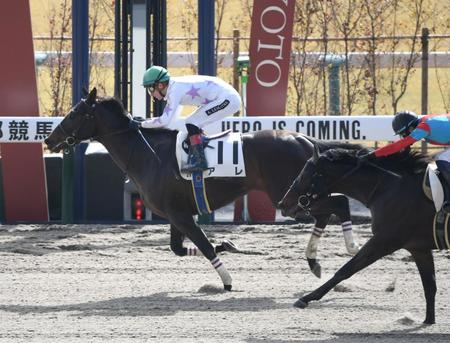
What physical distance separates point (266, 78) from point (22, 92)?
10.4 feet

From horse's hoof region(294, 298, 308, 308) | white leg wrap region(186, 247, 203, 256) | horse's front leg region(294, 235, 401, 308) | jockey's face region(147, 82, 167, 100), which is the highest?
jockey's face region(147, 82, 167, 100)

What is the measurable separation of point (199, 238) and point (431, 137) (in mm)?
2670

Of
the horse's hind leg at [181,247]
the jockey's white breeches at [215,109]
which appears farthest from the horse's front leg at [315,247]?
the jockey's white breeches at [215,109]

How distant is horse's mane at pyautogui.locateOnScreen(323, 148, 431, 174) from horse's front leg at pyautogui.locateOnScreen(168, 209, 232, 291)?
1.94 m

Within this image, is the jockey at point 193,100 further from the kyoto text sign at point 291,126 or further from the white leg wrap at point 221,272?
the kyoto text sign at point 291,126

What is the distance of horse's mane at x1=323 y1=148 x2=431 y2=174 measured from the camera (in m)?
8.72

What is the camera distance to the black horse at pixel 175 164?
1057cm

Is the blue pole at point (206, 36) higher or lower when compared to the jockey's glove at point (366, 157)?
higher

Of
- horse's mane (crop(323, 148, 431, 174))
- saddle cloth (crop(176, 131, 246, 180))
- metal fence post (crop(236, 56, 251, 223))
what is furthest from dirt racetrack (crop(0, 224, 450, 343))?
horse's mane (crop(323, 148, 431, 174))

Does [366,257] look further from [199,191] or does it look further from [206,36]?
→ [206,36]

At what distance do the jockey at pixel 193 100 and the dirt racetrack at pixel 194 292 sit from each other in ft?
4.17

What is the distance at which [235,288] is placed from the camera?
1041 cm

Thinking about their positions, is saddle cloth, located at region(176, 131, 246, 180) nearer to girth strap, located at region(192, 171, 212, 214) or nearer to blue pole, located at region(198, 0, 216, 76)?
girth strap, located at region(192, 171, 212, 214)

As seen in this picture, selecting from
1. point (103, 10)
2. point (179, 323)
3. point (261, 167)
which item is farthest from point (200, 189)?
point (103, 10)
